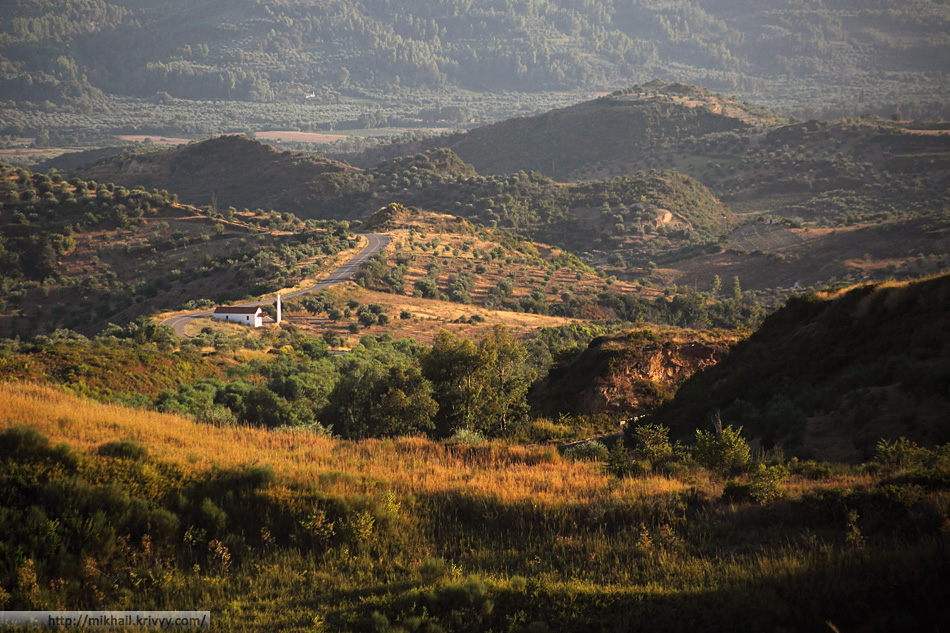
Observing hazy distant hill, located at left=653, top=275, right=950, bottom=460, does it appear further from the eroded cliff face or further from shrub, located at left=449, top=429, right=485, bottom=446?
shrub, located at left=449, top=429, right=485, bottom=446

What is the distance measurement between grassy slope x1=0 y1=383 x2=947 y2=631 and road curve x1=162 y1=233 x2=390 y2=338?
3375 cm

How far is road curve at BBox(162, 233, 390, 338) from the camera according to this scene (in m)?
44.7

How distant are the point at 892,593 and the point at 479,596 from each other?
3.56 metres

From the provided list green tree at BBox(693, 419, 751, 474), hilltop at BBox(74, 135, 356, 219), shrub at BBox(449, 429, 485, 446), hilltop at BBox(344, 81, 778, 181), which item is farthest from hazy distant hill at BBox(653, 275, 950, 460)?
hilltop at BBox(344, 81, 778, 181)

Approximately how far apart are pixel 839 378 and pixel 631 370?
8295 mm

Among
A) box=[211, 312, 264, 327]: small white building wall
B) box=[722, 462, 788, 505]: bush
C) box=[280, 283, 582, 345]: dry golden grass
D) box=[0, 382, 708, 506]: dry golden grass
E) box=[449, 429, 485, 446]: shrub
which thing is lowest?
box=[280, 283, 582, 345]: dry golden grass

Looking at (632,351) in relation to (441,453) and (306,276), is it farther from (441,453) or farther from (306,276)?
(306,276)

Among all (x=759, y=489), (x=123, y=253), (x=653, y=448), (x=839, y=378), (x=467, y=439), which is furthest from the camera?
(x=123, y=253)

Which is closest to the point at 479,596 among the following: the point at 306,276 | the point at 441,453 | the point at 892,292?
the point at 441,453

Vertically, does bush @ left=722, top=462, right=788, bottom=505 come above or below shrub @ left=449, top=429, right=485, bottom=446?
above

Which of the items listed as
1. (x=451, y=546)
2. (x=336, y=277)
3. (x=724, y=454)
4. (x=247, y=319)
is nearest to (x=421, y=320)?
(x=336, y=277)

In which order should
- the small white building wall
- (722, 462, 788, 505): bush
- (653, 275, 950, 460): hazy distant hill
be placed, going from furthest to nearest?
the small white building wall
(653, 275, 950, 460): hazy distant hill
(722, 462, 788, 505): bush

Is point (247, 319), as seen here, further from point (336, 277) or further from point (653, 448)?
point (653, 448)

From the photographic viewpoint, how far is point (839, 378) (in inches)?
554
